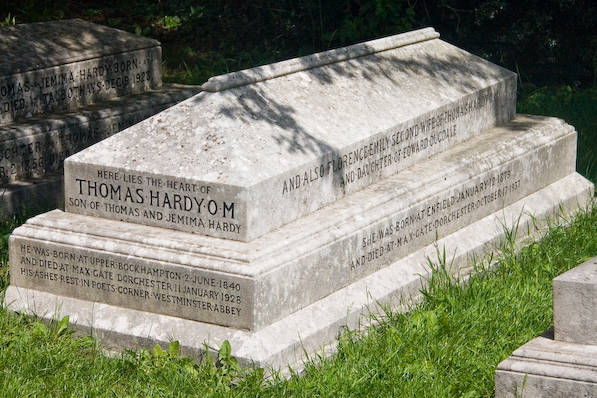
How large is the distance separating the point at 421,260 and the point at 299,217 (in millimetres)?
917

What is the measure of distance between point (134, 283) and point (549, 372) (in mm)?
2013

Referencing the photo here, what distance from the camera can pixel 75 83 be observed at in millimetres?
8297

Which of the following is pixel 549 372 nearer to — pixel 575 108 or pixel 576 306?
pixel 576 306

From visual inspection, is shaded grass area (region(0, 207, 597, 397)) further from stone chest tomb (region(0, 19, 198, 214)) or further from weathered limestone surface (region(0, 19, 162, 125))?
weathered limestone surface (region(0, 19, 162, 125))

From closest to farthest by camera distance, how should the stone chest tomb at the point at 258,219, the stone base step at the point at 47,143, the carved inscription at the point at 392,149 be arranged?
the stone chest tomb at the point at 258,219, the carved inscription at the point at 392,149, the stone base step at the point at 47,143

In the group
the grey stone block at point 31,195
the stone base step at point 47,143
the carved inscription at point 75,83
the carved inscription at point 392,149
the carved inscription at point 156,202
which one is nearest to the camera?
the carved inscription at point 156,202

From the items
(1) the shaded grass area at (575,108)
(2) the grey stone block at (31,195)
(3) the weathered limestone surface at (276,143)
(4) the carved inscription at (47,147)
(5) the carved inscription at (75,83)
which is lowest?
(1) the shaded grass area at (575,108)

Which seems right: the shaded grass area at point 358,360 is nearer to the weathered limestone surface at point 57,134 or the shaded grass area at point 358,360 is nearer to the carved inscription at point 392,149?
the carved inscription at point 392,149

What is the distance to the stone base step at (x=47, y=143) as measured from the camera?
24.0 feet

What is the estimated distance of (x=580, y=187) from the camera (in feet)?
24.8

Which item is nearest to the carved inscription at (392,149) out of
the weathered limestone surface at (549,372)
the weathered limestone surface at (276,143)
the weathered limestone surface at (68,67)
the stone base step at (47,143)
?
the weathered limestone surface at (276,143)

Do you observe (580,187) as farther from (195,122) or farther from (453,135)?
(195,122)

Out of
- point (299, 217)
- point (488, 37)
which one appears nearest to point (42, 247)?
point (299, 217)

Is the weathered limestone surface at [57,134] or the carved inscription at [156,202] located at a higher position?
the carved inscription at [156,202]
